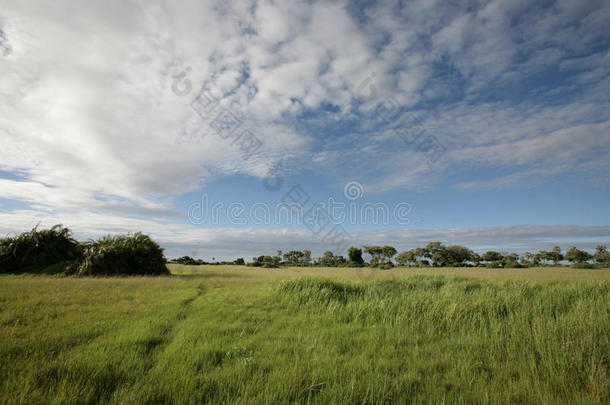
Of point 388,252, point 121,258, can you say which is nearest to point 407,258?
point 388,252

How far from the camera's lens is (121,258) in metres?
19.5

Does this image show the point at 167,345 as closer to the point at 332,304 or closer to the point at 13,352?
the point at 13,352

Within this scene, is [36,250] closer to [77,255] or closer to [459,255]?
[77,255]

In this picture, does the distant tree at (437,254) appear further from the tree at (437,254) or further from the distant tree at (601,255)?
the distant tree at (601,255)

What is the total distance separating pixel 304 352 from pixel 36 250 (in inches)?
1002

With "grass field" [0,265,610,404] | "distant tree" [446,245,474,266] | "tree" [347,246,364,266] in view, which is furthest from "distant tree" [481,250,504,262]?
"grass field" [0,265,610,404]

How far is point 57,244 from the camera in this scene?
2048 centimetres

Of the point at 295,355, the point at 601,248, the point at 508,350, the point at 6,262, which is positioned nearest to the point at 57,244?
the point at 6,262

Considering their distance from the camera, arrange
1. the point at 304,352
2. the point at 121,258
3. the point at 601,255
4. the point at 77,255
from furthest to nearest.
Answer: the point at 601,255
the point at 77,255
the point at 121,258
the point at 304,352

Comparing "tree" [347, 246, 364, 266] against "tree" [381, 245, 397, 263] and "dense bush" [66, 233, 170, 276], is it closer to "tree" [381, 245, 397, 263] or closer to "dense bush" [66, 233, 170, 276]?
"tree" [381, 245, 397, 263]

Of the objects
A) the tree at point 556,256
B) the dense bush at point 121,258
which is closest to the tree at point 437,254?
the tree at point 556,256

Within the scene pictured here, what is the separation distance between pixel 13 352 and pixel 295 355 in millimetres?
4331

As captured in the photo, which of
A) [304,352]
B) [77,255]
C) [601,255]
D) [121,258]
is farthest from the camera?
[601,255]

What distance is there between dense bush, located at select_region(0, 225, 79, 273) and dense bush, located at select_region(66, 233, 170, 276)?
1946 millimetres
